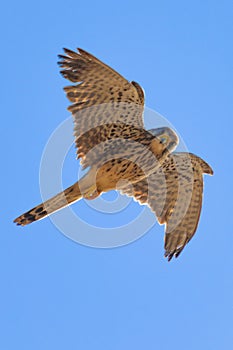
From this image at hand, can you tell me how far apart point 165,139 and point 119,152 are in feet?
2.67

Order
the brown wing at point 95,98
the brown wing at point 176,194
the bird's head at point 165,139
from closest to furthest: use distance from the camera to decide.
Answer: the brown wing at point 95,98, the bird's head at point 165,139, the brown wing at point 176,194

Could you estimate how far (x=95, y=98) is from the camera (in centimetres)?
1291

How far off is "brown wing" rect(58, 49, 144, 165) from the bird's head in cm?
38

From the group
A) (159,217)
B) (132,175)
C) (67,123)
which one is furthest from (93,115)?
(159,217)

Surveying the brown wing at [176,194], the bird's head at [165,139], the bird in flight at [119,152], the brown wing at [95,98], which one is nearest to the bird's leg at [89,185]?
the bird in flight at [119,152]

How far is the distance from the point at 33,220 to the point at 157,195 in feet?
9.09

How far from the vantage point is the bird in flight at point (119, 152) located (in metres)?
12.6

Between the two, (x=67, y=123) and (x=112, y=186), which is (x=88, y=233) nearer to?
(x=112, y=186)

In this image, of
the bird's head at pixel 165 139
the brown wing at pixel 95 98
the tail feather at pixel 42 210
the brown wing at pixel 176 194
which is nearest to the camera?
the tail feather at pixel 42 210

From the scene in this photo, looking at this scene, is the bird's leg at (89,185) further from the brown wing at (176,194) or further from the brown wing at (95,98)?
the brown wing at (176,194)

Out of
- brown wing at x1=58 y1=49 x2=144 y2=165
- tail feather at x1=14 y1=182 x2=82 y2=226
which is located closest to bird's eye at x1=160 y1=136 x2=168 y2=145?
brown wing at x1=58 y1=49 x2=144 y2=165

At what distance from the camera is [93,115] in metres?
12.9

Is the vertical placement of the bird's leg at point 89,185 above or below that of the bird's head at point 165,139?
below

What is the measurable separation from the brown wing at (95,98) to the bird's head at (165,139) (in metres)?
0.38
